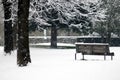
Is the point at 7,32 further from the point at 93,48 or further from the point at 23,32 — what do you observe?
the point at 93,48

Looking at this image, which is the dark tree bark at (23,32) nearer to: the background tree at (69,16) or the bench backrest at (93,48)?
the bench backrest at (93,48)

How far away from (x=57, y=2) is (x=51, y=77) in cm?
1276

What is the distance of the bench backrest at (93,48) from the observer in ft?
50.4

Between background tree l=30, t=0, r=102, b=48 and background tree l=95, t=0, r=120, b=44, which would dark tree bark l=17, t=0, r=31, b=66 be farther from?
background tree l=95, t=0, r=120, b=44

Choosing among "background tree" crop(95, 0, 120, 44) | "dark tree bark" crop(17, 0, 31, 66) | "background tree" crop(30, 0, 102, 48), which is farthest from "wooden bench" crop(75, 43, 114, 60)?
"background tree" crop(95, 0, 120, 44)

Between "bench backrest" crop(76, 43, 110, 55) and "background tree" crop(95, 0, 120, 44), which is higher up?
"background tree" crop(95, 0, 120, 44)

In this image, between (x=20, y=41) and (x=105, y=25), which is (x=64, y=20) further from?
(x=20, y=41)

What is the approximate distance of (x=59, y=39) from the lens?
45.9 m

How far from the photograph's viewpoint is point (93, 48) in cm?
1571

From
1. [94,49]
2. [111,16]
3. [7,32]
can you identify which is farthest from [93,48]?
[111,16]

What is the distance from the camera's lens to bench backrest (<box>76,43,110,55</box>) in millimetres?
15375

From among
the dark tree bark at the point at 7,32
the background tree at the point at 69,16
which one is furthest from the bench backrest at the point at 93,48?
the background tree at the point at 69,16

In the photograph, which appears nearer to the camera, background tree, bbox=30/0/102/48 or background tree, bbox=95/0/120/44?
background tree, bbox=30/0/102/48

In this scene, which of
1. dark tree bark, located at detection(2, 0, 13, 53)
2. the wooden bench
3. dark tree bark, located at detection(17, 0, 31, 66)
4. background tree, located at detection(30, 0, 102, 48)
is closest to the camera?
dark tree bark, located at detection(17, 0, 31, 66)
